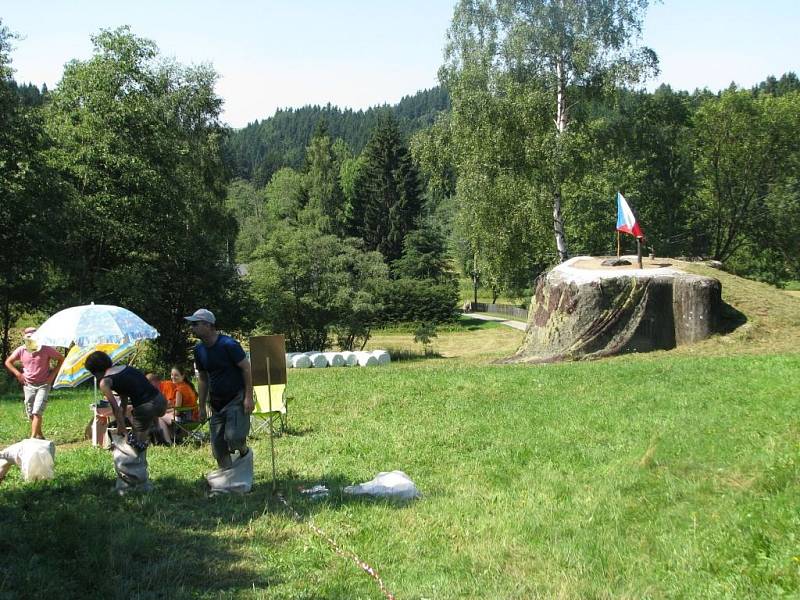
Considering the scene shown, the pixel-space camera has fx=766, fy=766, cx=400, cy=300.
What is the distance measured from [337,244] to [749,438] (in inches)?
1097

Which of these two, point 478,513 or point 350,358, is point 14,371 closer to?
point 478,513

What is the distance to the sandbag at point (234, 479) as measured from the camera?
26.1 ft

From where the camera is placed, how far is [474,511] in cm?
720

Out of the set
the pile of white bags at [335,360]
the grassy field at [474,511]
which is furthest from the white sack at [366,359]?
the grassy field at [474,511]

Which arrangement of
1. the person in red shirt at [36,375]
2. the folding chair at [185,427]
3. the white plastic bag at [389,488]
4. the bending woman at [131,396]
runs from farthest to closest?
the person in red shirt at [36,375] < the folding chair at [185,427] < the bending woman at [131,396] < the white plastic bag at [389,488]

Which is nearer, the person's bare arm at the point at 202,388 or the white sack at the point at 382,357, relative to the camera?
the person's bare arm at the point at 202,388

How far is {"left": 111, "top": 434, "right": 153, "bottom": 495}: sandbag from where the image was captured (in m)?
7.76

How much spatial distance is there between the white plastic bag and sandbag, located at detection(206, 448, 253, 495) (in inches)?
41.2

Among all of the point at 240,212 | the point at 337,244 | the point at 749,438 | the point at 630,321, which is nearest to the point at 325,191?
the point at 240,212

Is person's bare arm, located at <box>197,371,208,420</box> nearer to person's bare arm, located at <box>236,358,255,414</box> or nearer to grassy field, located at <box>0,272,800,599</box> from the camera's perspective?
person's bare arm, located at <box>236,358,255,414</box>

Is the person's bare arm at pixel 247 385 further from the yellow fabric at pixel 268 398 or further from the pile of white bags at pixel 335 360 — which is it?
the pile of white bags at pixel 335 360

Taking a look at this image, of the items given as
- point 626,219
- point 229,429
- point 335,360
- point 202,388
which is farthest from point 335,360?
point 229,429

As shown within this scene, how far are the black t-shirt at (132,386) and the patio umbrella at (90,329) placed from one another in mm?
3125

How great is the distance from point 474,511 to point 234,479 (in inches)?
100
